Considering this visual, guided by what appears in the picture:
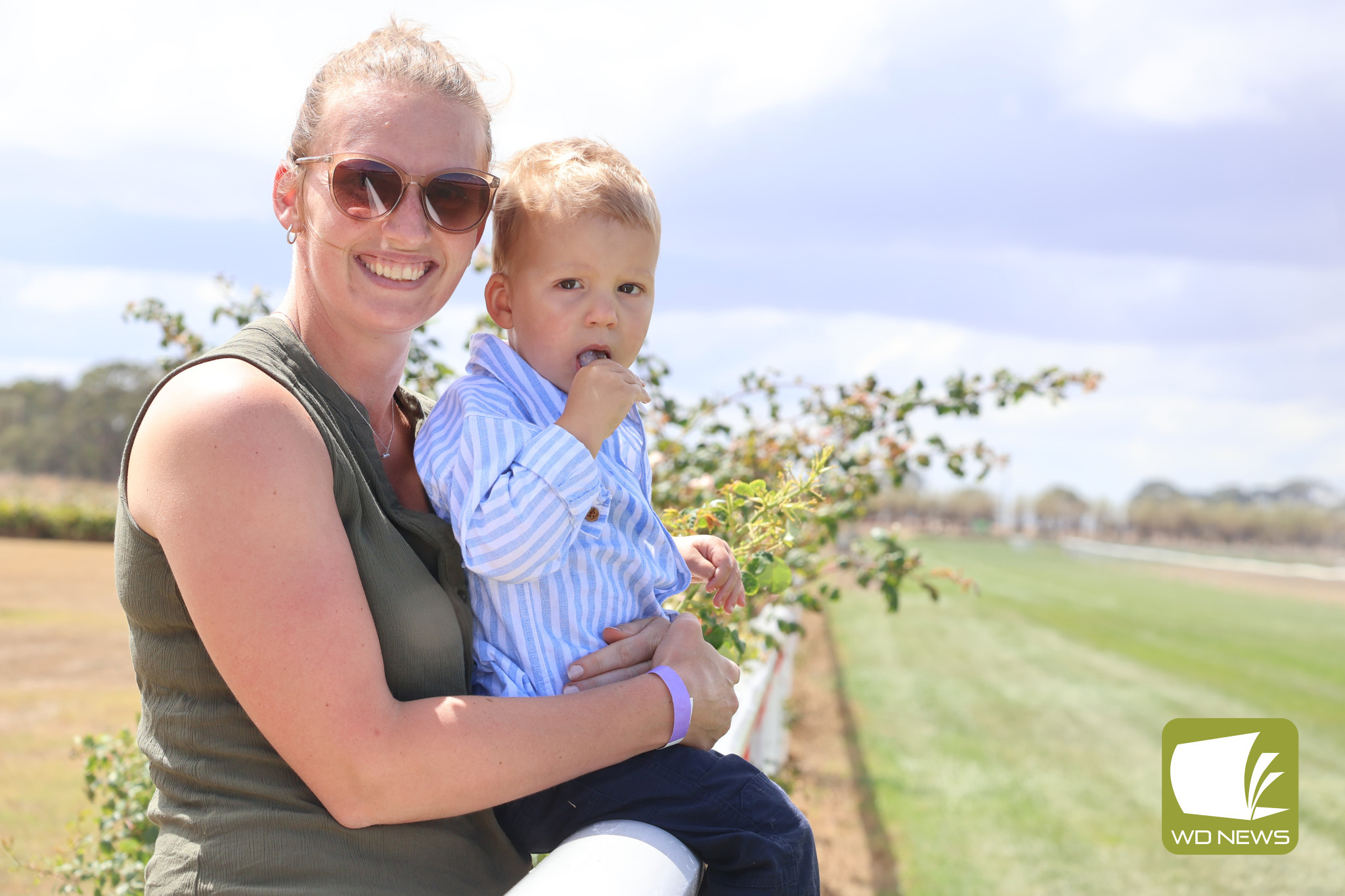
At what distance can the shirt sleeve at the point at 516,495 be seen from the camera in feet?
5.06

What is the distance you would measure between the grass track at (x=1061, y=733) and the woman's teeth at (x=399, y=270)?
223 inches

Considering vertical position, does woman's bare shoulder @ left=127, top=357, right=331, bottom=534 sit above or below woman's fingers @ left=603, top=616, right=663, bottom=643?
above

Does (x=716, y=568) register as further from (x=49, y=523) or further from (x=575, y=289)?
(x=49, y=523)

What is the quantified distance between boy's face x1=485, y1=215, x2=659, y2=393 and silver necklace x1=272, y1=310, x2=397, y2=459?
298 mm

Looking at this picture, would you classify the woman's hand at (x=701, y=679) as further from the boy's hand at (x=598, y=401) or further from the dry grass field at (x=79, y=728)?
the dry grass field at (x=79, y=728)

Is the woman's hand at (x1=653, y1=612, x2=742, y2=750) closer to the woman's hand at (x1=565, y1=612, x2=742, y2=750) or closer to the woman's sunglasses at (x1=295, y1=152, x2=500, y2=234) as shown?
the woman's hand at (x1=565, y1=612, x2=742, y2=750)

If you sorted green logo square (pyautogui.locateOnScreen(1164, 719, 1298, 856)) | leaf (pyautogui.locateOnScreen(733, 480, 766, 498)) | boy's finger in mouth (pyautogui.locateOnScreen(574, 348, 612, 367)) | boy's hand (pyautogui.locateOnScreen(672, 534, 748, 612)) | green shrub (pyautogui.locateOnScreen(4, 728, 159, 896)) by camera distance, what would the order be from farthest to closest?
green logo square (pyautogui.locateOnScreen(1164, 719, 1298, 856))
green shrub (pyautogui.locateOnScreen(4, 728, 159, 896))
leaf (pyautogui.locateOnScreen(733, 480, 766, 498))
boy's hand (pyautogui.locateOnScreen(672, 534, 748, 612))
boy's finger in mouth (pyautogui.locateOnScreen(574, 348, 612, 367))

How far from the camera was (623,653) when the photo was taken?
171 centimetres

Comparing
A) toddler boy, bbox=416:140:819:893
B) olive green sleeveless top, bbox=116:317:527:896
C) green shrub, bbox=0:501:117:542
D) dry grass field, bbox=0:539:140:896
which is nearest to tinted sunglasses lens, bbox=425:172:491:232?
toddler boy, bbox=416:140:819:893

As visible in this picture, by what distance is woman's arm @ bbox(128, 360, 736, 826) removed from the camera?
1308 mm

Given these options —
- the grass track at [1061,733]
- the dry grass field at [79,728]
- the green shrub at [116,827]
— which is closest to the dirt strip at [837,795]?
the dry grass field at [79,728]

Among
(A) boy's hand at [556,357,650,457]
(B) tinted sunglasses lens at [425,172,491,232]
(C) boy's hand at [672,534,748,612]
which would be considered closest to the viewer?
(A) boy's hand at [556,357,650,457]

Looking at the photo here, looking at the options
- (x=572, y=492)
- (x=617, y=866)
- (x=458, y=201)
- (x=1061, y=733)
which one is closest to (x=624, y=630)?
(x=572, y=492)

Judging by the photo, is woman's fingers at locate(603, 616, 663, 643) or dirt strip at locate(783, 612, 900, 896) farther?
dirt strip at locate(783, 612, 900, 896)
